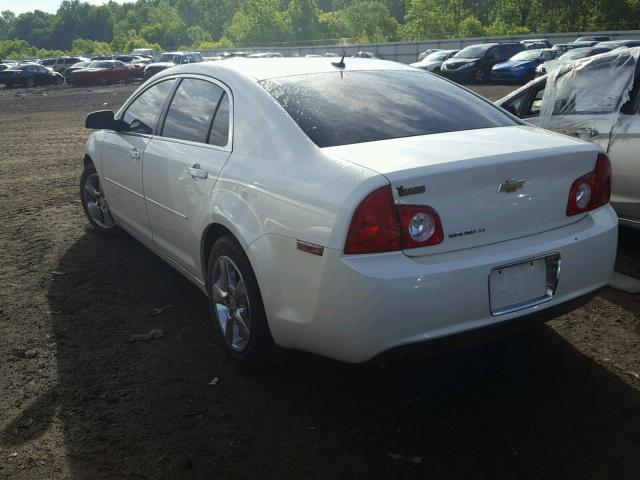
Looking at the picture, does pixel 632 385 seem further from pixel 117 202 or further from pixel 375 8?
pixel 375 8

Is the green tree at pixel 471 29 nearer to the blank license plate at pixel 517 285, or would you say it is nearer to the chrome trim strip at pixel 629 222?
the chrome trim strip at pixel 629 222

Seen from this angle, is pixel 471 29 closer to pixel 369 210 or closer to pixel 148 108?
pixel 148 108

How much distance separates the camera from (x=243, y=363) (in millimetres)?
3498

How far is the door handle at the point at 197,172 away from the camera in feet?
12.0

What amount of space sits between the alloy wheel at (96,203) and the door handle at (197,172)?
91.3 inches

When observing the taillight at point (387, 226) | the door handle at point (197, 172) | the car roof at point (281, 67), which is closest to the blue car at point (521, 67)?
the car roof at point (281, 67)

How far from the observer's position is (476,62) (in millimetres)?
28828

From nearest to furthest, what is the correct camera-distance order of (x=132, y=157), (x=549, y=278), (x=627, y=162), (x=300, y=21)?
(x=549, y=278) → (x=132, y=157) → (x=627, y=162) → (x=300, y=21)

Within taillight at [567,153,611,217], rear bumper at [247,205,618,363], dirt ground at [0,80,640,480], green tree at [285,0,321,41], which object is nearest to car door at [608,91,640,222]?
dirt ground at [0,80,640,480]

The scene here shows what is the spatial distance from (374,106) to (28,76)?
135ft

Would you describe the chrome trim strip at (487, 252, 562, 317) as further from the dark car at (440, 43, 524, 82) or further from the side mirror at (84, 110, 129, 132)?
the dark car at (440, 43, 524, 82)

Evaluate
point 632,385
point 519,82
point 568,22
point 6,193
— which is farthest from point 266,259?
point 568,22

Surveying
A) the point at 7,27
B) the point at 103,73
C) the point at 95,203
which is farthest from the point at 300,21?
the point at 7,27

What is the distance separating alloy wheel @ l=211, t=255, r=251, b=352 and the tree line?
60.4m
